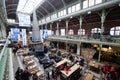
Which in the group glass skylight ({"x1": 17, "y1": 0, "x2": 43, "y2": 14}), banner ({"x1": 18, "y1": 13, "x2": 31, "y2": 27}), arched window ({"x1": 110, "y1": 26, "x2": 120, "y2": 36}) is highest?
glass skylight ({"x1": 17, "y1": 0, "x2": 43, "y2": 14})

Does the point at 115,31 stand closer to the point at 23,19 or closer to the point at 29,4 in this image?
the point at 23,19

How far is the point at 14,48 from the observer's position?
1545 cm

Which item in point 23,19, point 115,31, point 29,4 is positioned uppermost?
point 29,4

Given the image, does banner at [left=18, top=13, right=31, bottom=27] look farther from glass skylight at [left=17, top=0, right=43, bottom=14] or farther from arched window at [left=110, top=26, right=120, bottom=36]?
arched window at [left=110, top=26, right=120, bottom=36]

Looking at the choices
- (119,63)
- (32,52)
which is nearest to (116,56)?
(119,63)

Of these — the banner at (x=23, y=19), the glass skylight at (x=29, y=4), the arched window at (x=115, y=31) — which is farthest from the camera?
the glass skylight at (x=29, y=4)

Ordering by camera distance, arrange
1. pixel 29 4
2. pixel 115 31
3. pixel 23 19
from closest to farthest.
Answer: pixel 23 19 → pixel 115 31 → pixel 29 4

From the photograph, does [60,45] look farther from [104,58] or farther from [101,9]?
[101,9]

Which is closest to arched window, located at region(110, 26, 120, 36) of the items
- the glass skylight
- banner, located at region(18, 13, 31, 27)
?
banner, located at region(18, 13, 31, 27)

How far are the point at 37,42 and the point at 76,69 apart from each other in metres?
7.19

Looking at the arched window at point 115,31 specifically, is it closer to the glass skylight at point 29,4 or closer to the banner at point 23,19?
Result: the banner at point 23,19

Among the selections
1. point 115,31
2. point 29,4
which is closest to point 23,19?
point 29,4

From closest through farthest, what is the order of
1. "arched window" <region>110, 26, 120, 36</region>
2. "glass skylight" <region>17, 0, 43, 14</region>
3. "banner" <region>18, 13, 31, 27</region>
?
"banner" <region>18, 13, 31, 27</region> < "arched window" <region>110, 26, 120, 36</region> < "glass skylight" <region>17, 0, 43, 14</region>

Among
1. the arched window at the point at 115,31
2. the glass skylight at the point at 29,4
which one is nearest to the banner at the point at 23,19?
the glass skylight at the point at 29,4
